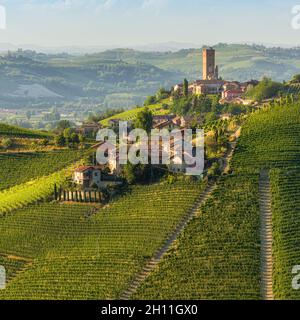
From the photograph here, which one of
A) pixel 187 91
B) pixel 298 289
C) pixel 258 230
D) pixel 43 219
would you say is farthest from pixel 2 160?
pixel 187 91

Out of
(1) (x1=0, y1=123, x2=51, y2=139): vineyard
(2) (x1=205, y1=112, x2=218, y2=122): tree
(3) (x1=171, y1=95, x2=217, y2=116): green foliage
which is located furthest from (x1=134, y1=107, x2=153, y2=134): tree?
(3) (x1=171, y1=95, x2=217, y2=116): green foliage

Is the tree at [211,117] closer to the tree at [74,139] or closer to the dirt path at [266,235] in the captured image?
the tree at [74,139]

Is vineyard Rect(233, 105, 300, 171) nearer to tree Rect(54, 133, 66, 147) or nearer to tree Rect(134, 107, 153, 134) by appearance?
tree Rect(134, 107, 153, 134)

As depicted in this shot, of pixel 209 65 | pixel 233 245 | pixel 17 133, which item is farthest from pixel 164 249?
pixel 209 65

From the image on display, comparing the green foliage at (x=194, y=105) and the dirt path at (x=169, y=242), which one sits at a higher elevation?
the green foliage at (x=194, y=105)

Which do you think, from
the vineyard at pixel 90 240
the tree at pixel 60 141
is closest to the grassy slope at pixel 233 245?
the vineyard at pixel 90 240

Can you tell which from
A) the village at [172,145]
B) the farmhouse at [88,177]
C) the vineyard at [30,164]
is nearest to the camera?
the village at [172,145]

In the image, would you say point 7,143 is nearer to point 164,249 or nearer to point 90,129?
point 90,129
